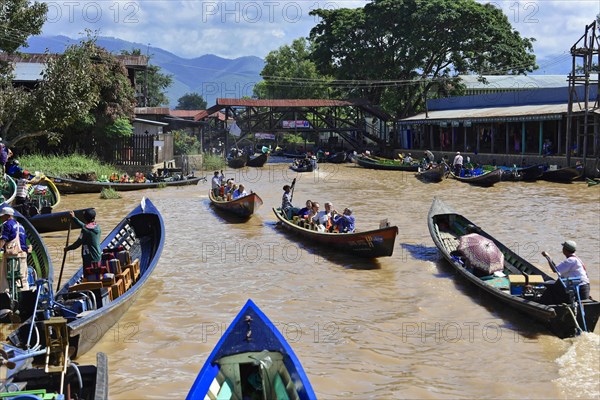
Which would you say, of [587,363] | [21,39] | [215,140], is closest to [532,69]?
[215,140]

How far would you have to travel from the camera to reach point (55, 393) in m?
5.82

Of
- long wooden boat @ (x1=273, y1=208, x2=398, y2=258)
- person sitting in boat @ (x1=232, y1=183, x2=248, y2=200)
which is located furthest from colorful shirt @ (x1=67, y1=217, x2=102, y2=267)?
person sitting in boat @ (x1=232, y1=183, x2=248, y2=200)

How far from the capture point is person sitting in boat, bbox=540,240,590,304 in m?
8.91

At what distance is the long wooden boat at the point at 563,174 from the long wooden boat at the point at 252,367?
78.0 ft

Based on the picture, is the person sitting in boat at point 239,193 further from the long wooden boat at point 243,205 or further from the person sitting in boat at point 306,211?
the person sitting in boat at point 306,211

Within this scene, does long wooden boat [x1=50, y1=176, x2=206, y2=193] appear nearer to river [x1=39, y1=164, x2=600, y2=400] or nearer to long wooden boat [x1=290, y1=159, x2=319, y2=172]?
river [x1=39, y1=164, x2=600, y2=400]

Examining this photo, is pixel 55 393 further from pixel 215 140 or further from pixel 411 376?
pixel 215 140

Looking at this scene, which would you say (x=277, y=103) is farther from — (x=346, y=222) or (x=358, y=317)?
(x=358, y=317)

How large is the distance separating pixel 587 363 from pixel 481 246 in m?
3.64

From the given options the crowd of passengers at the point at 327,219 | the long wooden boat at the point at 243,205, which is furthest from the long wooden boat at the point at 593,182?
the crowd of passengers at the point at 327,219

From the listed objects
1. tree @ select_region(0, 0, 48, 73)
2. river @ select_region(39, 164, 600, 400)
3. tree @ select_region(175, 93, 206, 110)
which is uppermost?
tree @ select_region(175, 93, 206, 110)

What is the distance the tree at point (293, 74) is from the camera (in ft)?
189

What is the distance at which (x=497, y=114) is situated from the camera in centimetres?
3400

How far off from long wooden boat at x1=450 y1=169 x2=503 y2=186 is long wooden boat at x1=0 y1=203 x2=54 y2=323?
2043cm
